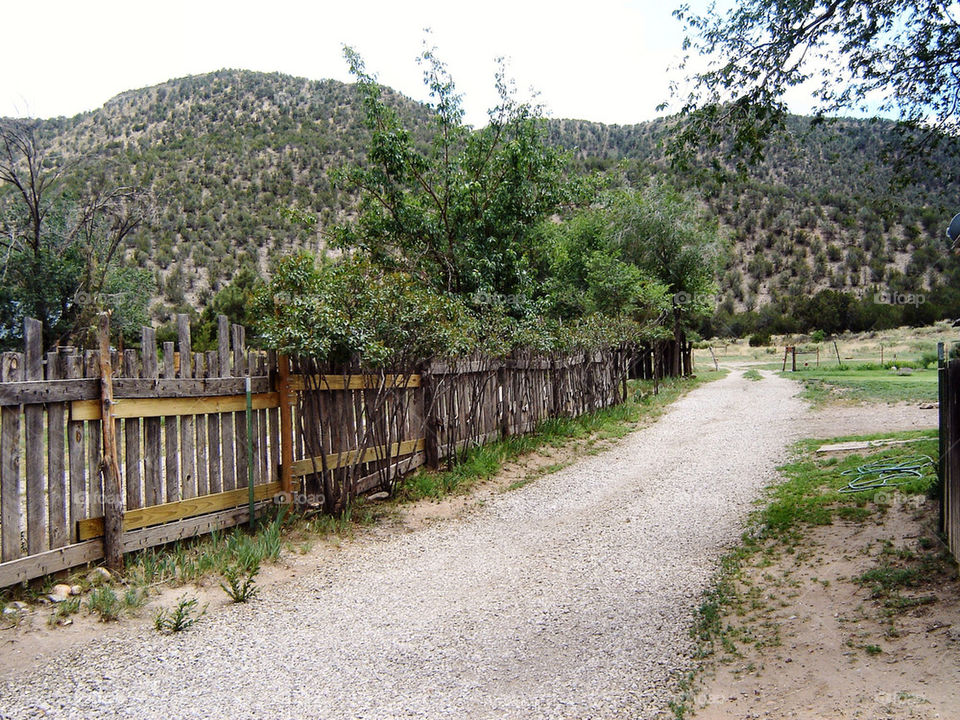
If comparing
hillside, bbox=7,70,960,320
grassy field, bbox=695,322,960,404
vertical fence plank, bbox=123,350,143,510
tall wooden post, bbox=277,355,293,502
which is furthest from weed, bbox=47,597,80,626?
hillside, bbox=7,70,960,320

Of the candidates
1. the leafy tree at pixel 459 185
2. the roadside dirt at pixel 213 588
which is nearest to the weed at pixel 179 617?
Answer: the roadside dirt at pixel 213 588

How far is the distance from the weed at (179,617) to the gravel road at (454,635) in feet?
0.27

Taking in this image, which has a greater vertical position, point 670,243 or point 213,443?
point 670,243

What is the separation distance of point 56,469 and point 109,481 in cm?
44

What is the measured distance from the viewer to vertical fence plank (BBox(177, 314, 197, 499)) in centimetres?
604

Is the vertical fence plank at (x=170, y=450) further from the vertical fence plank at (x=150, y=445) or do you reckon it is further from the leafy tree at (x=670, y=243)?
the leafy tree at (x=670, y=243)

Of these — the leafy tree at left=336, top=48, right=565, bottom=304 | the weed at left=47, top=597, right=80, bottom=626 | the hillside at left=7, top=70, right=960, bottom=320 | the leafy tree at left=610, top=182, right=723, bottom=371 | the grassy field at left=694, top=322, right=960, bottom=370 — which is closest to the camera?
the weed at left=47, top=597, right=80, bottom=626

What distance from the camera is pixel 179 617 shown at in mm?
4637

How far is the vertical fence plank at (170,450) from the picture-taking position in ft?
19.4

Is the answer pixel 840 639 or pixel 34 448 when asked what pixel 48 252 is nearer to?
pixel 34 448

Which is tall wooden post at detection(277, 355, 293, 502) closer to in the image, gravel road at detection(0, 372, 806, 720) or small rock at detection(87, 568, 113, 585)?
gravel road at detection(0, 372, 806, 720)

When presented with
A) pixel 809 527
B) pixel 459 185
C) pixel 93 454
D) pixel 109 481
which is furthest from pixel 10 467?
pixel 459 185

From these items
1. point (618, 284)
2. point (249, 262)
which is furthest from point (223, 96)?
point (618, 284)

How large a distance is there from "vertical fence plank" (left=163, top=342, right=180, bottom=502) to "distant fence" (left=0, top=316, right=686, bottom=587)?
0.03 feet
